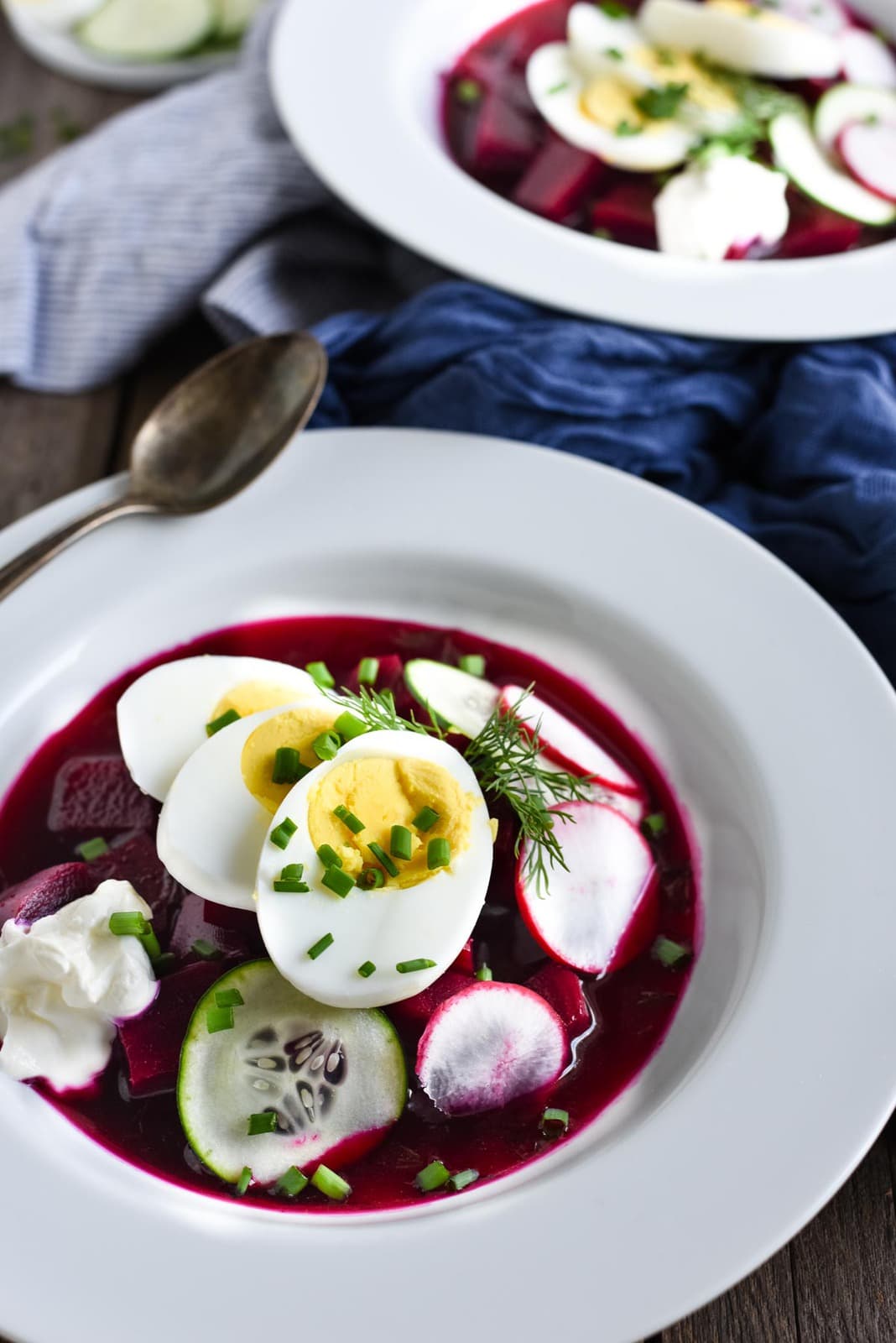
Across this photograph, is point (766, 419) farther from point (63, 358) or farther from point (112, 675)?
point (63, 358)

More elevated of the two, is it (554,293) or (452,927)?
(554,293)

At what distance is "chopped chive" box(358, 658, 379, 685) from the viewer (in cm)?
241

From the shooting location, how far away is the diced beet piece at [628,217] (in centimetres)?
314

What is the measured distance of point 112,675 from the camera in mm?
2498

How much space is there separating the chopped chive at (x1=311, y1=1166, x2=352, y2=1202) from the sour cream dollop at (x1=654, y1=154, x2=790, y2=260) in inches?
83.5

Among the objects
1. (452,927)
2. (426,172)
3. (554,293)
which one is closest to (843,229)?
(554,293)

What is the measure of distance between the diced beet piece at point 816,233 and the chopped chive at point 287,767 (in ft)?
6.04

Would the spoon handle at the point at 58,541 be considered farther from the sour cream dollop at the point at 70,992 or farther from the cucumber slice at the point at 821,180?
the cucumber slice at the point at 821,180

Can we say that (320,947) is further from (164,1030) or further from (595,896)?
(595,896)

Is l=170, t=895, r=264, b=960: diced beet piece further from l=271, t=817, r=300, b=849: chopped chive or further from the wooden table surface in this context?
the wooden table surface

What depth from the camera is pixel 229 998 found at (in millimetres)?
1970

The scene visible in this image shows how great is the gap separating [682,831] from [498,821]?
373mm

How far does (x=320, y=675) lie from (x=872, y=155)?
6.47ft

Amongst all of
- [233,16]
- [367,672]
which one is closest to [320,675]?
[367,672]
